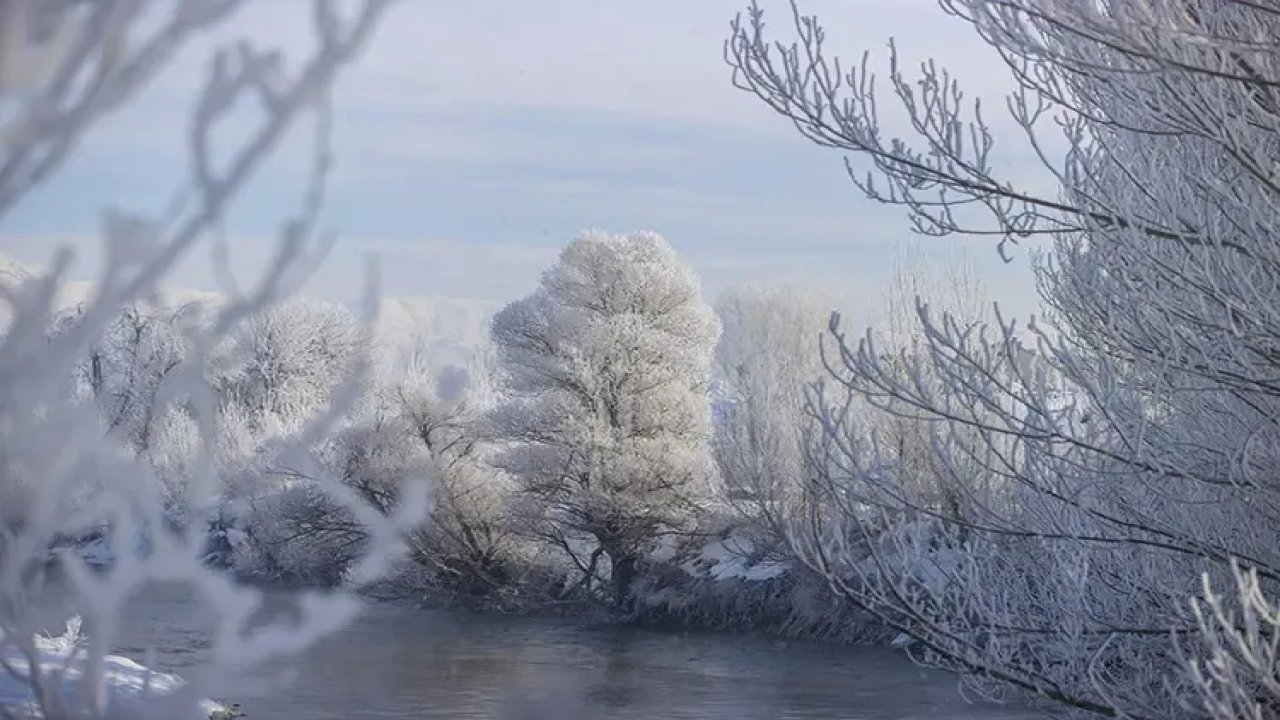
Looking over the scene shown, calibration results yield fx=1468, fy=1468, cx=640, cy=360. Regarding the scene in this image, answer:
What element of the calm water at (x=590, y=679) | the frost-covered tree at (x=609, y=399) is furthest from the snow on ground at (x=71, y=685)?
the frost-covered tree at (x=609, y=399)

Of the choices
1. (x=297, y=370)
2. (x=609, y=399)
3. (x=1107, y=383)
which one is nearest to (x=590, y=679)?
(x=609, y=399)

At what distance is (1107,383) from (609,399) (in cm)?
1766

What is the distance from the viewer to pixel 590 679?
14.6 meters

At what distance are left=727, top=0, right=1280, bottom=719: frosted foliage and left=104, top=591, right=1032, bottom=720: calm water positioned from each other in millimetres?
6355

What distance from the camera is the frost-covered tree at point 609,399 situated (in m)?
21.2

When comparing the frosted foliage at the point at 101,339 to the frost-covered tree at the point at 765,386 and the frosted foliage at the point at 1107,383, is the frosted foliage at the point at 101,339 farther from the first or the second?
the frost-covered tree at the point at 765,386

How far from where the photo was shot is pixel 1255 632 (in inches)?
115

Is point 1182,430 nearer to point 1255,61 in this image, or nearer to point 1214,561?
point 1214,561

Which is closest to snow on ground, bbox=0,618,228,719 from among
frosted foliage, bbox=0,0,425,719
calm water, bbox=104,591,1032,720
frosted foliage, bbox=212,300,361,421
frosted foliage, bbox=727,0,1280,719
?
frosted foliage, bbox=0,0,425,719

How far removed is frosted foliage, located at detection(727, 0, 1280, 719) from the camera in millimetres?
4270

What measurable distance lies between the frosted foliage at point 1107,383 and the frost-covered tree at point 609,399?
15.4 meters

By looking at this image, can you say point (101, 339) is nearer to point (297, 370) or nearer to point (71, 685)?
point (71, 685)

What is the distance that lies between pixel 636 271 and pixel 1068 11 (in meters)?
18.5

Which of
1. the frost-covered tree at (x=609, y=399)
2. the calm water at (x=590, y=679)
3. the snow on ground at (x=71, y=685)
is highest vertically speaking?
the frost-covered tree at (x=609, y=399)
